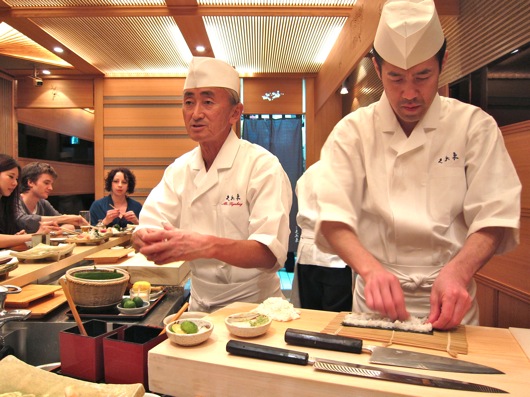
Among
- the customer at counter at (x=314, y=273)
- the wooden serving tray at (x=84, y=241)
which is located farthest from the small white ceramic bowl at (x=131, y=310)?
the wooden serving tray at (x=84, y=241)

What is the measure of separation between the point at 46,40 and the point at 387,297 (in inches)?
227

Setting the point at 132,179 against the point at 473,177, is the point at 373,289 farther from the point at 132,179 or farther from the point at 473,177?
the point at 132,179

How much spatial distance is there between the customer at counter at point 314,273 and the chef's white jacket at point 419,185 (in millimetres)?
1584

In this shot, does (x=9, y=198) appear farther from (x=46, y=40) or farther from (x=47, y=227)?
(x=46, y=40)

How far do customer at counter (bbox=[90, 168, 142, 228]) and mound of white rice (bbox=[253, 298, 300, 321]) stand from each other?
426cm

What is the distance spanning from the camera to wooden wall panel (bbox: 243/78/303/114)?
7.16 metres

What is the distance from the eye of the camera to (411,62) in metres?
1.21

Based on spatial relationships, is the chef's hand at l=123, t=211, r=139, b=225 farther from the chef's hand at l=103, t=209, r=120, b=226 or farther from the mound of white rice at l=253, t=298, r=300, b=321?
the mound of white rice at l=253, t=298, r=300, b=321

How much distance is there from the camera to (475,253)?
1.19 meters

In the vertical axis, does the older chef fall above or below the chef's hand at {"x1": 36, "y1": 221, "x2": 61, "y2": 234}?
above

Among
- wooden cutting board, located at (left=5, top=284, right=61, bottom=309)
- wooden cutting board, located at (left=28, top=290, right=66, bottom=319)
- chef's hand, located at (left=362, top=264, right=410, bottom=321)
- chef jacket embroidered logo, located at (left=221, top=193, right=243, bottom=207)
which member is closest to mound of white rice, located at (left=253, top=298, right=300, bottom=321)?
chef's hand, located at (left=362, top=264, right=410, bottom=321)

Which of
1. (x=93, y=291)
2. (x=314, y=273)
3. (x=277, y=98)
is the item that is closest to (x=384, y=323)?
(x=93, y=291)

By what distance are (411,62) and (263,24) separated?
3983 millimetres

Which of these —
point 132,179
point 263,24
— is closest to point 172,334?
point 263,24
